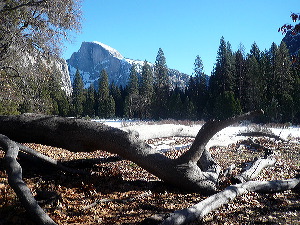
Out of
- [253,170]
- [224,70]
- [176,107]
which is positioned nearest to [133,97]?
[176,107]

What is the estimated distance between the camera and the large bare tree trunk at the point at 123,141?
4.55m

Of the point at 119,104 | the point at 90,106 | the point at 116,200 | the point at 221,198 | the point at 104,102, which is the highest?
the point at 104,102

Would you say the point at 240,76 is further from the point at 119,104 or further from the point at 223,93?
the point at 119,104

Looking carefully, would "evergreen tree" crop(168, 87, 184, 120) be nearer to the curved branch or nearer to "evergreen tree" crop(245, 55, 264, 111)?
"evergreen tree" crop(245, 55, 264, 111)

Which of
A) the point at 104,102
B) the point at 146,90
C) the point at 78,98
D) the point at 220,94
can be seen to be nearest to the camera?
the point at 220,94

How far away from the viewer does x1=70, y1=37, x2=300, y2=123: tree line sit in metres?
39.4

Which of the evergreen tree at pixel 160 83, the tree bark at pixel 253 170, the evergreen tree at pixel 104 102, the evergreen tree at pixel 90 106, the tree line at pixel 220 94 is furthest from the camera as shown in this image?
the evergreen tree at pixel 90 106

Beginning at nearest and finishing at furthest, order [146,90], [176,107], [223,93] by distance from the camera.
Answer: [223,93] → [176,107] → [146,90]

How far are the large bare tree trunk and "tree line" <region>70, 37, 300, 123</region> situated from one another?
32.0 meters

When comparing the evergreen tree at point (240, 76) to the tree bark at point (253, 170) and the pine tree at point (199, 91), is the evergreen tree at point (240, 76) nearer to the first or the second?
the pine tree at point (199, 91)

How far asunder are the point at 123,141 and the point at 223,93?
42.9 metres

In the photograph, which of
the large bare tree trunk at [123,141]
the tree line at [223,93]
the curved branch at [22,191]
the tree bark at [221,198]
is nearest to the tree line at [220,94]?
the tree line at [223,93]

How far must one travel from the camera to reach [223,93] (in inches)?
1775

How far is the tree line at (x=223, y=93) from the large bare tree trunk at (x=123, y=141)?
105 ft
